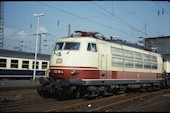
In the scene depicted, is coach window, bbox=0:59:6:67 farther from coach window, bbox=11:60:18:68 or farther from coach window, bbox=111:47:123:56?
coach window, bbox=111:47:123:56

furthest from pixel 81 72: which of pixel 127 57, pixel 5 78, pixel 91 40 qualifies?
pixel 5 78

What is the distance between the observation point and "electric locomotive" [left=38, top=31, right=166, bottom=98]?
14.6 meters

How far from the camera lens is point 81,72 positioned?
48.1ft

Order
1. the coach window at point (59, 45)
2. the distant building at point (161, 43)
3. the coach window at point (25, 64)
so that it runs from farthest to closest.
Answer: the distant building at point (161, 43) → the coach window at point (25, 64) → the coach window at point (59, 45)

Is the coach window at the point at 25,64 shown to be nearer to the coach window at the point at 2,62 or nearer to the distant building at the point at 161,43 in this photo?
the coach window at the point at 2,62

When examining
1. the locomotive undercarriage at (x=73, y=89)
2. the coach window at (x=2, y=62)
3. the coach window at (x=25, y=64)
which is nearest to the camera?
the locomotive undercarriage at (x=73, y=89)

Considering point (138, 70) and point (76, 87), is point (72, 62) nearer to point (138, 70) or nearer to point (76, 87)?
point (76, 87)

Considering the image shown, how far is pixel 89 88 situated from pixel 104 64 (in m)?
1.95

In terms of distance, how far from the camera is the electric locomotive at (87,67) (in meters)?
14.6

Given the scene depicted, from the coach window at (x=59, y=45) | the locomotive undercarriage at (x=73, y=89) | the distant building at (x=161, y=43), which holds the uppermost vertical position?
the distant building at (x=161, y=43)

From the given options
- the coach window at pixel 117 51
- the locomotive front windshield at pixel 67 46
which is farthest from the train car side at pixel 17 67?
the coach window at pixel 117 51

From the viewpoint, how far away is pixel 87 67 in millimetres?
14914

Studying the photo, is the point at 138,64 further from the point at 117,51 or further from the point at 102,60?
the point at 102,60

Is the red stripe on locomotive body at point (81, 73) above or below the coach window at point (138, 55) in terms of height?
below
